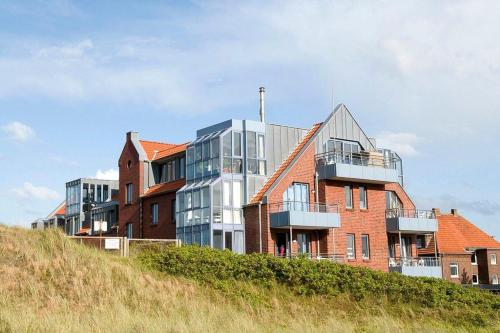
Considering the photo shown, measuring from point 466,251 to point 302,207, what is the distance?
23.4 meters

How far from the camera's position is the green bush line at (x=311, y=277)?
76.0ft

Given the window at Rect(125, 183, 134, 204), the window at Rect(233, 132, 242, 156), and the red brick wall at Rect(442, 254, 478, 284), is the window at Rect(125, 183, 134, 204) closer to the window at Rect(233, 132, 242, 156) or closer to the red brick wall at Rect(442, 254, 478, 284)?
the window at Rect(233, 132, 242, 156)

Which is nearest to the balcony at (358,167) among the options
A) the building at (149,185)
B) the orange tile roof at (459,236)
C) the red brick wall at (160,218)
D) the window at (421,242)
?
the window at (421,242)

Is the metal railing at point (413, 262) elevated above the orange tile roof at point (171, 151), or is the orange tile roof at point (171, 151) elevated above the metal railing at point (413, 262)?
the orange tile roof at point (171, 151)

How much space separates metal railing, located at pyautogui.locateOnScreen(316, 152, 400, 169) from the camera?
3566 cm

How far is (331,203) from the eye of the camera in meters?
35.1

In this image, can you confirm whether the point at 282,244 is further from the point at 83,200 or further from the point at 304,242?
the point at 83,200

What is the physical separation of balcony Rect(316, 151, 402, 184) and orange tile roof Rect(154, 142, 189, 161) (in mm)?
8868

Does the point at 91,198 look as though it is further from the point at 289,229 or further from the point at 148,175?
the point at 289,229

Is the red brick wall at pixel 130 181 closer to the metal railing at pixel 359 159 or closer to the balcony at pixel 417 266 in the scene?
the metal railing at pixel 359 159

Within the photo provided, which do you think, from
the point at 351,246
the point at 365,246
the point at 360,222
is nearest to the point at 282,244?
the point at 351,246

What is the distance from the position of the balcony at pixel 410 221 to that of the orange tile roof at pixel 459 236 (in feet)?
A: 40.0

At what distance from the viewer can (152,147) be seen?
4312 centimetres

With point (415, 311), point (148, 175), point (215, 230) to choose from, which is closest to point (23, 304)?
point (415, 311)
